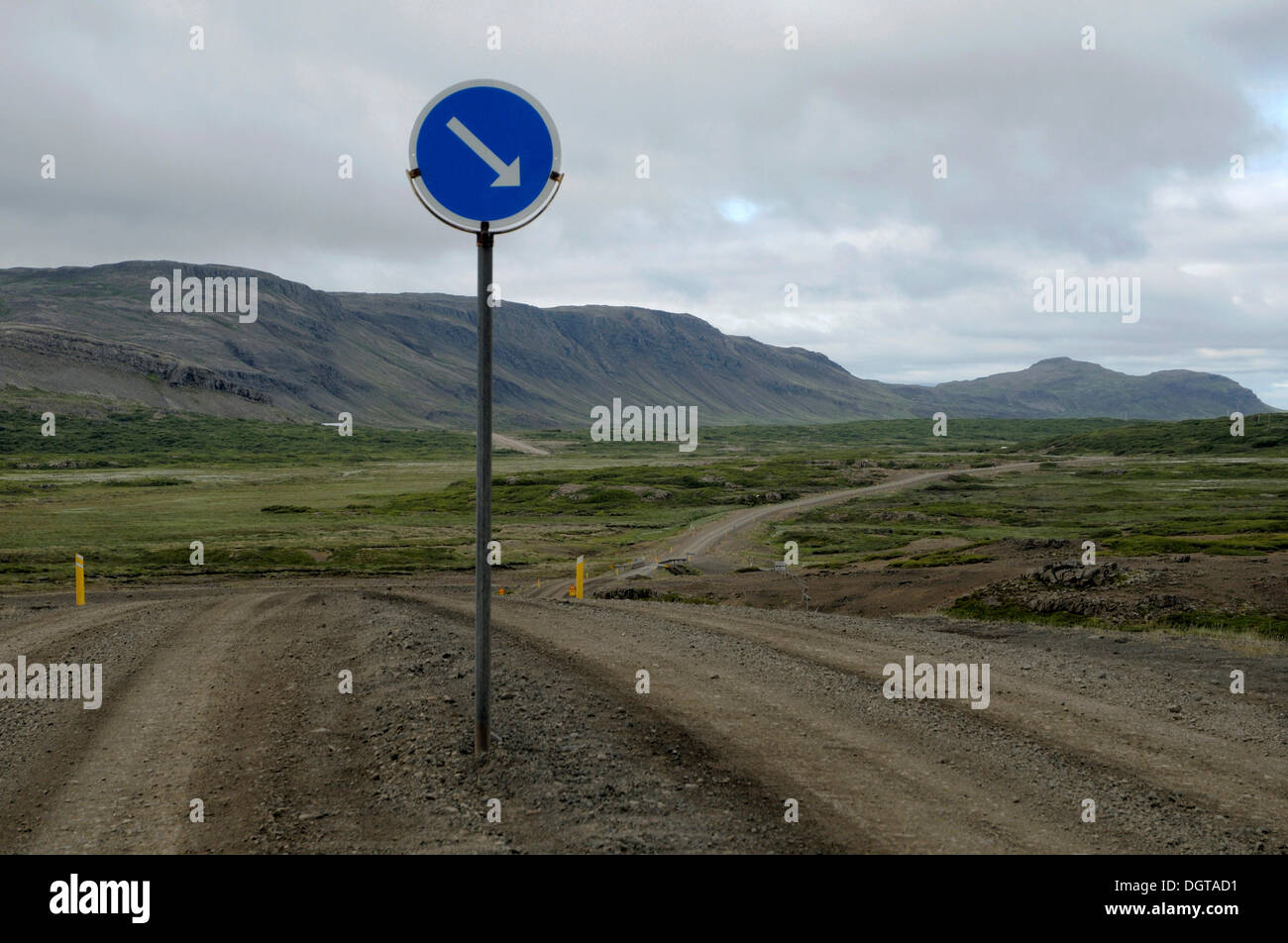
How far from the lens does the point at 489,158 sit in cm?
766

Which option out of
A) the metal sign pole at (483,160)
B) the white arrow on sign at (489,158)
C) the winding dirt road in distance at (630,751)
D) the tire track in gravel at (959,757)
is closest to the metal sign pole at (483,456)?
the metal sign pole at (483,160)

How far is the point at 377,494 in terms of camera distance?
115062 millimetres

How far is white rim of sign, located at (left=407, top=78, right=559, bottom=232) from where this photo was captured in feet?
24.7

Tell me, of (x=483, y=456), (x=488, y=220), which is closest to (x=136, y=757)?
(x=483, y=456)

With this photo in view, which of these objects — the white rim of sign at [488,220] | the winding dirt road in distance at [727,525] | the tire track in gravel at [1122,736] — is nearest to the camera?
the white rim of sign at [488,220]

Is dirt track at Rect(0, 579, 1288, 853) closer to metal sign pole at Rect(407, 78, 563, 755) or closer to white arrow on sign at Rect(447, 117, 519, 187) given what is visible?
metal sign pole at Rect(407, 78, 563, 755)

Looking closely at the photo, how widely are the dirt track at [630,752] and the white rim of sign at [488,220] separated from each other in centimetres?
581

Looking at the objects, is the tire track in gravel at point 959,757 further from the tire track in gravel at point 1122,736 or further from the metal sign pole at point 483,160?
the metal sign pole at point 483,160

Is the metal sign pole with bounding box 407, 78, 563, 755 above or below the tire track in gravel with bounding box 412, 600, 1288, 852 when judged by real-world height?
above

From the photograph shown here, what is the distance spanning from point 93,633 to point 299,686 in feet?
37.0

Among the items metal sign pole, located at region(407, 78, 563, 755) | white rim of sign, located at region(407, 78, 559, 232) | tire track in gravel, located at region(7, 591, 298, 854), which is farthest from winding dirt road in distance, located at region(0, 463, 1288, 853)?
white rim of sign, located at region(407, 78, 559, 232)

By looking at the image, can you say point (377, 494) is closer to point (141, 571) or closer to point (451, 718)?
point (141, 571)

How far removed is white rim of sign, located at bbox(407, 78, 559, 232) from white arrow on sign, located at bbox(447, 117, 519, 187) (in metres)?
0.26

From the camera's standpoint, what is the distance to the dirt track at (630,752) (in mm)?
7836
